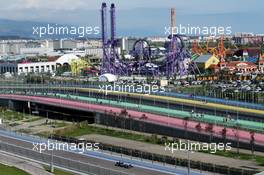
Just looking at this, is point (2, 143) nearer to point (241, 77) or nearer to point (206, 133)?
point (206, 133)

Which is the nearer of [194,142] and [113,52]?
[194,142]

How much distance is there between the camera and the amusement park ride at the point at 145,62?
59719mm

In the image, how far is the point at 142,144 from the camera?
82.7 ft

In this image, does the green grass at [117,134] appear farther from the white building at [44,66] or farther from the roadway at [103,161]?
the white building at [44,66]

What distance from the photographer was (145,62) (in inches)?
2505

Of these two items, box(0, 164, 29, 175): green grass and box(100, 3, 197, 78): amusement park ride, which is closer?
box(0, 164, 29, 175): green grass

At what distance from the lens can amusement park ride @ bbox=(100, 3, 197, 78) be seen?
196 feet

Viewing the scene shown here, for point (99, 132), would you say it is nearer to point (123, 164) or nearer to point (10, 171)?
point (123, 164)

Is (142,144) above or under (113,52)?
under

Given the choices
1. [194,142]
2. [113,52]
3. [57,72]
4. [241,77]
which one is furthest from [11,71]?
[194,142]

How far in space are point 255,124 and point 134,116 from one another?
7271mm

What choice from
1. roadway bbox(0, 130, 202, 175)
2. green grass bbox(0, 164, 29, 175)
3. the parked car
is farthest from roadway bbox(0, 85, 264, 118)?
green grass bbox(0, 164, 29, 175)

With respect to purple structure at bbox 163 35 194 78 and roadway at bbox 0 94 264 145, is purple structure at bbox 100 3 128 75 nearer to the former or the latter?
purple structure at bbox 163 35 194 78

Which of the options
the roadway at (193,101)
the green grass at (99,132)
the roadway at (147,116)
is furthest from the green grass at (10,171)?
the roadway at (193,101)
